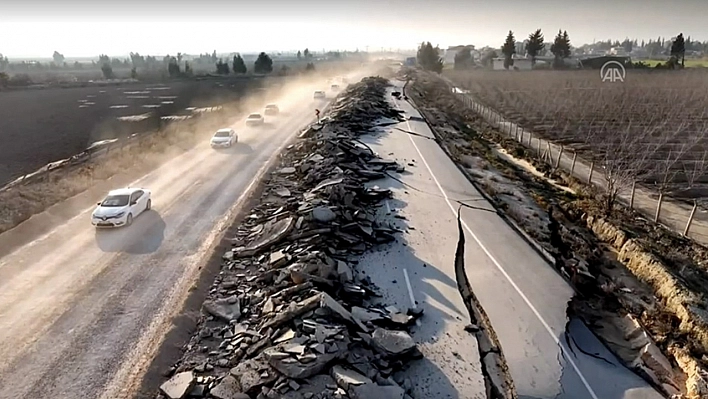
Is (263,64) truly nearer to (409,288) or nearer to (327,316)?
(409,288)

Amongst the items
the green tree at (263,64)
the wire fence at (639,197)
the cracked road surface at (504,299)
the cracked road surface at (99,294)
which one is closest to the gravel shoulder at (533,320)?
the cracked road surface at (504,299)

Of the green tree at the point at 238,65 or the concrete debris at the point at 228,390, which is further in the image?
the green tree at the point at 238,65

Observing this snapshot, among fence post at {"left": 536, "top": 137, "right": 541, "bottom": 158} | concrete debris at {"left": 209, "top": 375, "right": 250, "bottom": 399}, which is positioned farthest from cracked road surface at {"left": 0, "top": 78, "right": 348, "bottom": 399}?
fence post at {"left": 536, "top": 137, "right": 541, "bottom": 158}

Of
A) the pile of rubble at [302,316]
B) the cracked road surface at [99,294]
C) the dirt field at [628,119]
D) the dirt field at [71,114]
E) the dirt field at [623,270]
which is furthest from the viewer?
the dirt field at [71,114]

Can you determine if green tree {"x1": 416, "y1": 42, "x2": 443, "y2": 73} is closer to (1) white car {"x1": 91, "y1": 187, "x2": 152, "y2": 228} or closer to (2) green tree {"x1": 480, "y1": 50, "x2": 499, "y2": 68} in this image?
(2) green tree {"x1": 480, "y1": 50, "x2": 499, "y2": 68}

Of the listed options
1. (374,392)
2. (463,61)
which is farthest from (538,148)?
(463,61)

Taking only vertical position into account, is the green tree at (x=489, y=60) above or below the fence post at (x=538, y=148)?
above

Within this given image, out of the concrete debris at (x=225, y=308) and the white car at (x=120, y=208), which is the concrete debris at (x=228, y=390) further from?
the white car at (x=120, y=208)
